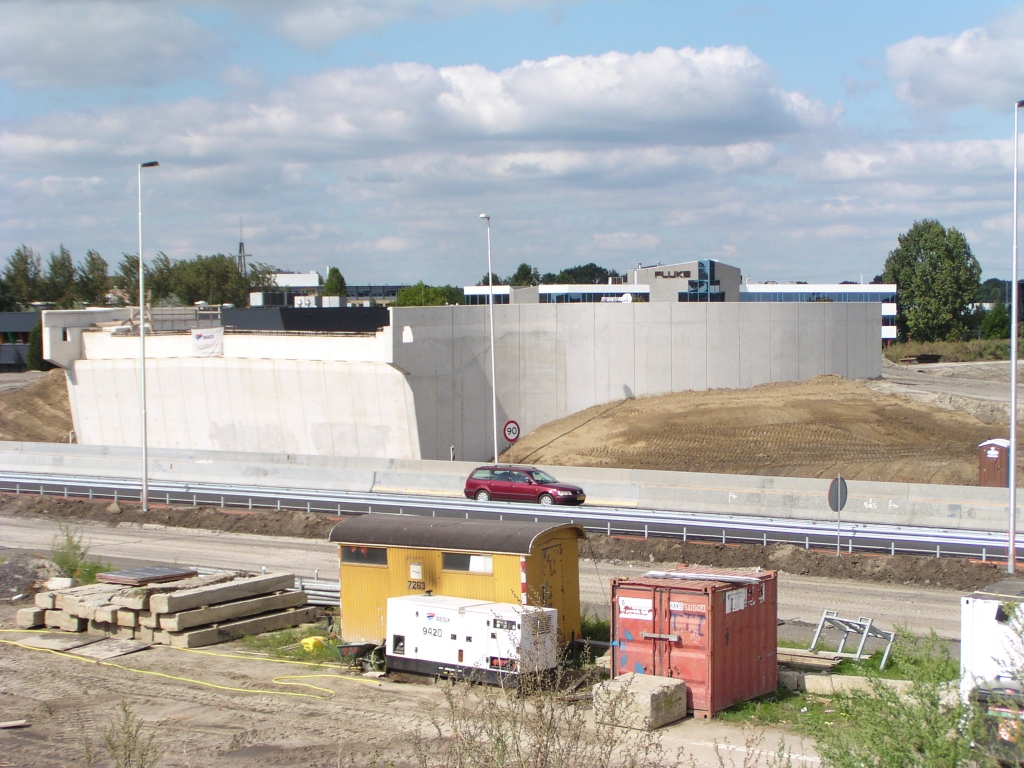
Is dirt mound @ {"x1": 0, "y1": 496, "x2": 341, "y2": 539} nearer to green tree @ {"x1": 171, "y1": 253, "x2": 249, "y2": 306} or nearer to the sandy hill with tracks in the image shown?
the sandy hill with tracks

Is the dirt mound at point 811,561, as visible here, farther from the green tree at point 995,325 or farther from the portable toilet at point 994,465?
the green tree at point 995,325

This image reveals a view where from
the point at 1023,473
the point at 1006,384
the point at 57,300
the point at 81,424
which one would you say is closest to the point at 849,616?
the point at 1023,473

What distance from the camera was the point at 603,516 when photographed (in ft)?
84.4

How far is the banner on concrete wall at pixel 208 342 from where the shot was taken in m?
42.6

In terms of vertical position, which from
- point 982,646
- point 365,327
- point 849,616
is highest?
point 365,327

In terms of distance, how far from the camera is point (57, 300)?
113625mm

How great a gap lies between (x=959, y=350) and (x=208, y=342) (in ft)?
237

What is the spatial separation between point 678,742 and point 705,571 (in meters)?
3.15

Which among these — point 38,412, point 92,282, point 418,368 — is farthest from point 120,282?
point 418,368

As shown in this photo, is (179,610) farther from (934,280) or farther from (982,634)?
(934,280)

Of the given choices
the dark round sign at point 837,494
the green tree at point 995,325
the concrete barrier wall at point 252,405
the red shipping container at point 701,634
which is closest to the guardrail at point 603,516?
the dark round sign at point 837,494

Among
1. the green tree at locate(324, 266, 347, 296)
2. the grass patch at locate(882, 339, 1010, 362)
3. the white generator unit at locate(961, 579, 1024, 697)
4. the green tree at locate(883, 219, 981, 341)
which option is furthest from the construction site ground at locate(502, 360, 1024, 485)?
the green tree at locate(324, 266, 347, 296)

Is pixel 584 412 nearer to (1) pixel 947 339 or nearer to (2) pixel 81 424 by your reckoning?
(2) pixel 81 424

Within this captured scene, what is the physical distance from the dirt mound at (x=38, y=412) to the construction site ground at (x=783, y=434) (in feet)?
97.4
